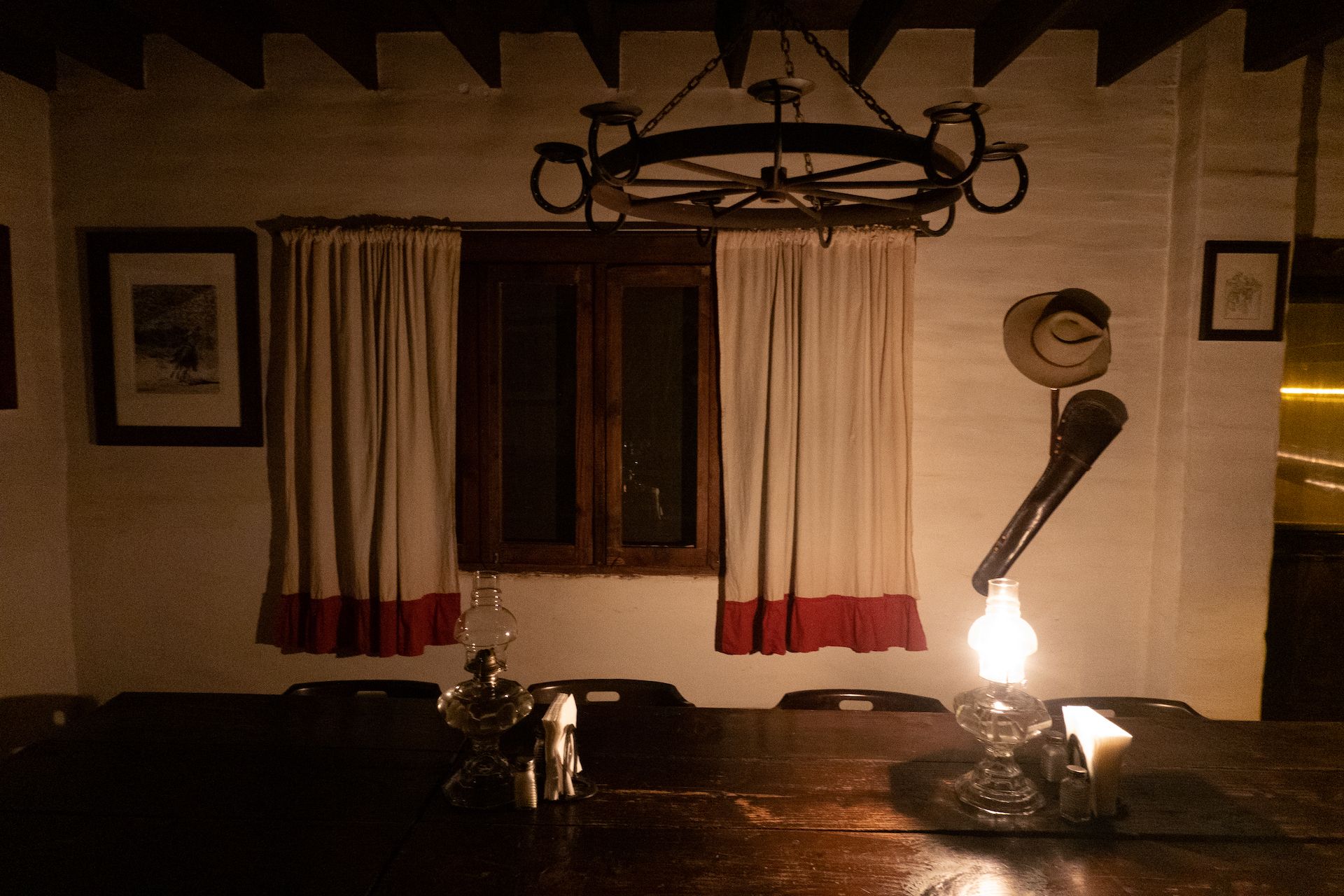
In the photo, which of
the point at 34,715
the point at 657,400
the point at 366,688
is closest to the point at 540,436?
the point at 657,400

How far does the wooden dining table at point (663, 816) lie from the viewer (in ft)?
4.70

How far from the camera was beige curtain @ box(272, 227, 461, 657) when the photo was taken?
3.00 metres

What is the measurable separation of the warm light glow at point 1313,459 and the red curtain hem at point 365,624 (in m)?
3.93

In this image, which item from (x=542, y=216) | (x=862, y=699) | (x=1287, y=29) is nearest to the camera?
(x=862, y=699)

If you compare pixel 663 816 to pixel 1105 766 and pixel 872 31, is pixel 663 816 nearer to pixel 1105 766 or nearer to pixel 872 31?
pixel 1105 766

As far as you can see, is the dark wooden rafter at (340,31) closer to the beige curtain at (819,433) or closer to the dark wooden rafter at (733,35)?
the dark wooden rafter at (733,35)

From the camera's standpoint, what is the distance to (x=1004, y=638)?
5.50 feet

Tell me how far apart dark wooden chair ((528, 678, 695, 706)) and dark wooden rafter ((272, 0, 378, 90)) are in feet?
→ 7.02

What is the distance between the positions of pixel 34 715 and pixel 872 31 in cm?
390

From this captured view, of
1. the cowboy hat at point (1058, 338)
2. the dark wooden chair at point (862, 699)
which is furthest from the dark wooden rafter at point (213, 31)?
the cowboy hat at point (1058, 338)

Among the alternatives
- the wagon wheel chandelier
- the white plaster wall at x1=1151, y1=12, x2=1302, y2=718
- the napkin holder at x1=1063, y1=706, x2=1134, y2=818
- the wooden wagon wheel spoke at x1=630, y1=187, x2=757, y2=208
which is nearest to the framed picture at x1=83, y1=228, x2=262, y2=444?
the wagon wheel chandelier

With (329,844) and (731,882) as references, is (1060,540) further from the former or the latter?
(329,844)

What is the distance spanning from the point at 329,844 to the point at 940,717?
1470 mm

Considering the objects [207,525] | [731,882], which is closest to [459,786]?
[731,882]
